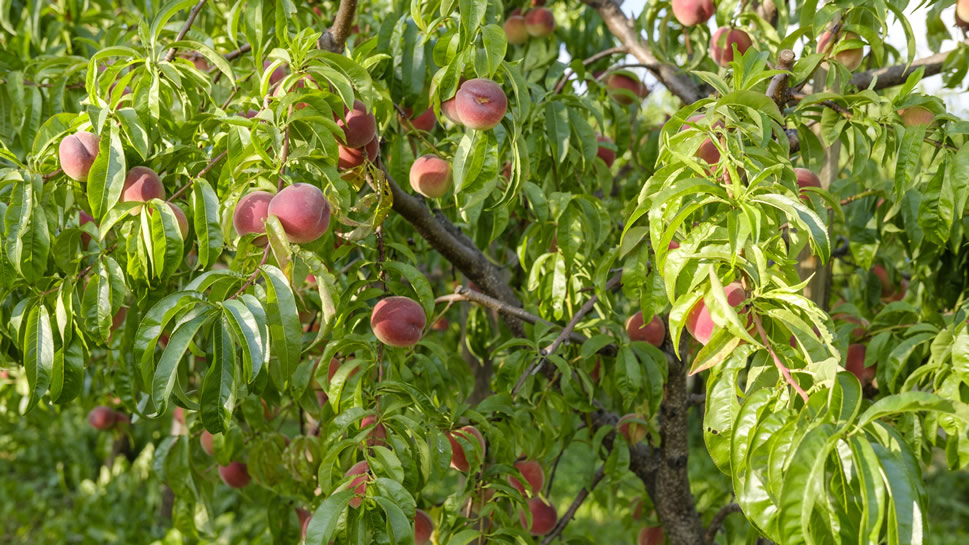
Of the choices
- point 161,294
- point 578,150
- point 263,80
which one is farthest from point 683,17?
point 161,294

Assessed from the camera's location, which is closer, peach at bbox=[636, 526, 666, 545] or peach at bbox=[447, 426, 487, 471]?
peach at bbox=[447, 426, 487, 471]

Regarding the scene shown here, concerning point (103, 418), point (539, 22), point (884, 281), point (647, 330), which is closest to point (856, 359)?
point (647, 330)

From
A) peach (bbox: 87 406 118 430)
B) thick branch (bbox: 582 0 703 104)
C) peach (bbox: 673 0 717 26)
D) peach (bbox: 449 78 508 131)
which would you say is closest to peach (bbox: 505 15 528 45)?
thick branch (bbox: 582 0 703 104)

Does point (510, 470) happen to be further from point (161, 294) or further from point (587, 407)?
point (161, 294)

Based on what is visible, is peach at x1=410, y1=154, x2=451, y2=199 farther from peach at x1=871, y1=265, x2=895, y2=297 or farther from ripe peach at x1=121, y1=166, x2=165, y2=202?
peach at x1=871, y1=265, x2=895, y2=297

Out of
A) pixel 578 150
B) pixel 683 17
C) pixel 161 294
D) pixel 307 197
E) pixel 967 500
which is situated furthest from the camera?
pixel 967 500

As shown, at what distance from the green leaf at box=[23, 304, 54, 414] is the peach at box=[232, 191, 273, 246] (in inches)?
10.8

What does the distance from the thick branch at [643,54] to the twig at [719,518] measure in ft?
2.67

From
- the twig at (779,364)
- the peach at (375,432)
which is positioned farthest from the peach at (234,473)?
the twig at (779,364)

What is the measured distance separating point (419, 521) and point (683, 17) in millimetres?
1193

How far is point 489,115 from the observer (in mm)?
1165

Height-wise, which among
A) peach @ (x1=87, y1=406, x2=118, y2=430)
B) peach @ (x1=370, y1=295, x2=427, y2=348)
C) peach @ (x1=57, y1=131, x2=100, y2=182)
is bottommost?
peach @ (x1=87, y1=406, x2=118, y2=430)

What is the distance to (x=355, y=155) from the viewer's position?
1185 mm

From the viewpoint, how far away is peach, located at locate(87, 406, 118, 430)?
2.55m
